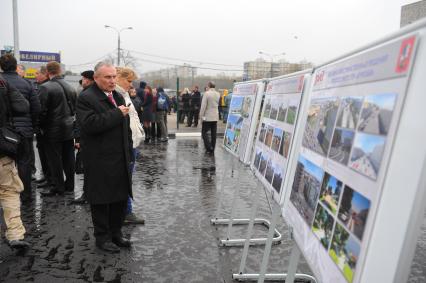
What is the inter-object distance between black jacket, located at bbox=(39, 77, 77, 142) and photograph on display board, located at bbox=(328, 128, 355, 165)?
5190 mm

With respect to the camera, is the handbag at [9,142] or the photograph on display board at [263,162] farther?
the handbag at [9,142]

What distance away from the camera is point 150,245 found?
445cm

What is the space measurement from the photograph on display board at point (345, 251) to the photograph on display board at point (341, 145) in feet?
0.94

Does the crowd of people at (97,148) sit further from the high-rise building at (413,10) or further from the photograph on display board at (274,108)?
the high-rise building at (413,10)

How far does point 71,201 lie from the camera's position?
6.06 meters

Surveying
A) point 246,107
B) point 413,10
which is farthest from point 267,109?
point 413,10

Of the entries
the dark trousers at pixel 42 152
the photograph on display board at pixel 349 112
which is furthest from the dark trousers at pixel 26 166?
the photograph on display board at pixel 349 112

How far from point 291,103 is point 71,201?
4.36 metres

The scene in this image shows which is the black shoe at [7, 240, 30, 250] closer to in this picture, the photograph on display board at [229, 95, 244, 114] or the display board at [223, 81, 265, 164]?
the display board at [223, 81, 265, 164]

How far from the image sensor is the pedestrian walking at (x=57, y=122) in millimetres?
6098

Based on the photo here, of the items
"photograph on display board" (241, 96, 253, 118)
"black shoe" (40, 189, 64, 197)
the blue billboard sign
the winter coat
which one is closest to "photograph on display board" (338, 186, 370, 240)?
"photograph on display board" (241, 96, 253, 118)

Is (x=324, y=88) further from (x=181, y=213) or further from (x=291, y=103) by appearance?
(x=181, y=213)

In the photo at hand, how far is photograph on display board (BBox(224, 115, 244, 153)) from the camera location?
15.5ft

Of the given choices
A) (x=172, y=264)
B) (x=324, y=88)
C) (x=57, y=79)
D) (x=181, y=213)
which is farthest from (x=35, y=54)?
(x=324, y=88)
